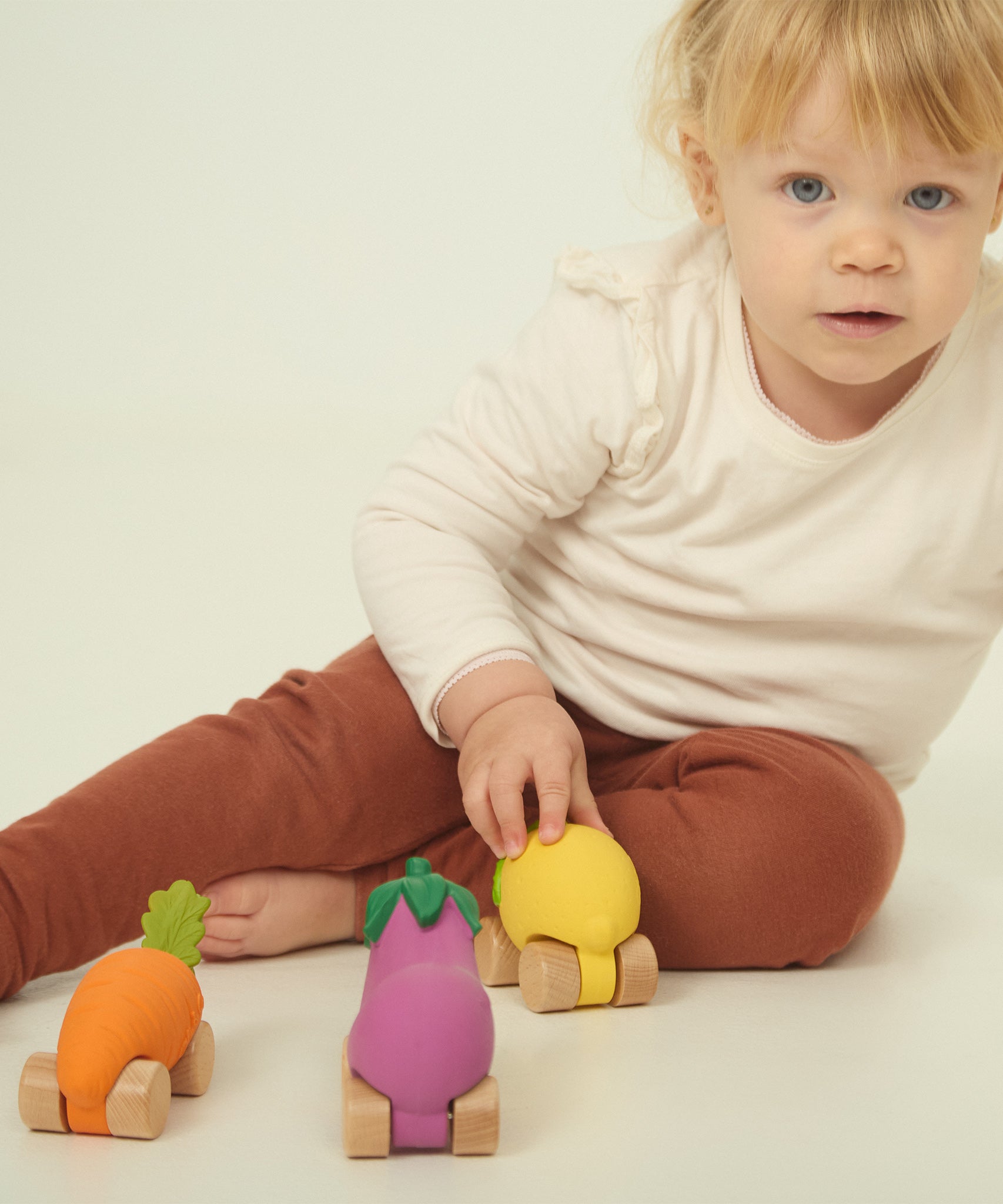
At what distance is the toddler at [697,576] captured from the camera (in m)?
0.94

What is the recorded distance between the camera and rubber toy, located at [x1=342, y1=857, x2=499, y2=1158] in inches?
28.3

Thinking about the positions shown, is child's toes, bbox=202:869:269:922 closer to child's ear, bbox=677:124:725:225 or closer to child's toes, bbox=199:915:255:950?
child's toes, bbox=199:915:255:950

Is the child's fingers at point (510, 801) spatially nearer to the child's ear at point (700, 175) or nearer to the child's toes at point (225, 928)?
the child's toes at point (225, 928)

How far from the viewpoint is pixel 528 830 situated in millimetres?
993

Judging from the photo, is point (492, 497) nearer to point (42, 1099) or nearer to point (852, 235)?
point (852, 235)

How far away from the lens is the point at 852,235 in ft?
3.09

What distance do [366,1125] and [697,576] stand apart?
0.54 metres

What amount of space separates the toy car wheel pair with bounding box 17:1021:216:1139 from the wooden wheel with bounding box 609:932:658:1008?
0.93 ft

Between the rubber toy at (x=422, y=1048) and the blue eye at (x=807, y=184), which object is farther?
the blue eye at (x=807, y=184)

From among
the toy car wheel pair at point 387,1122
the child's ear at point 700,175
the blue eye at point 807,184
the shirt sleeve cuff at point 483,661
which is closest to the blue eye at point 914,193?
the blue eye at point 807,184

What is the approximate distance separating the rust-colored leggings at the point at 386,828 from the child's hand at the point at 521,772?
2.7 inches

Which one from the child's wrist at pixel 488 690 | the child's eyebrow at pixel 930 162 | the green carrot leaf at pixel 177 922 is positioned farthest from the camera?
the child's wrist at pixel 488 690

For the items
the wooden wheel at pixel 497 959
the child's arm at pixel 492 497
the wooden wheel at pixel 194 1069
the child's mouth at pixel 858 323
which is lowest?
the wooden wheel at pixel 497 959

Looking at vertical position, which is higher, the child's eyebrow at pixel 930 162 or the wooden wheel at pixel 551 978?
the child's eyebrow at pixel 930 162
